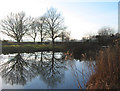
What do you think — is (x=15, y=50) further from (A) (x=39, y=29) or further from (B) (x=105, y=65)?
(B) (x=105, y=65)

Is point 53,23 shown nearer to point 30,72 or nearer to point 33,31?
point 33,31

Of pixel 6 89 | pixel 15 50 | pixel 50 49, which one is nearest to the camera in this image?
pixel 6 89

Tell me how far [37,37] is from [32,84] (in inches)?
644

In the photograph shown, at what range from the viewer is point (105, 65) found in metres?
2.04

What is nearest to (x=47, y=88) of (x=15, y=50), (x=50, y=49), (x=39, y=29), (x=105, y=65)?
(x=105, y=65)

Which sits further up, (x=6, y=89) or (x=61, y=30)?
(x=61, y=30)

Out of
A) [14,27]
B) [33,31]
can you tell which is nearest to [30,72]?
[14,27]

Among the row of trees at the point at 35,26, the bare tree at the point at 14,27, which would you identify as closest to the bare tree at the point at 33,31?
the row of trees at the point at 35,26

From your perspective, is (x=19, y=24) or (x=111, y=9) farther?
(x=19, y=24)

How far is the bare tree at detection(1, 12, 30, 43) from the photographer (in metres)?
14.4

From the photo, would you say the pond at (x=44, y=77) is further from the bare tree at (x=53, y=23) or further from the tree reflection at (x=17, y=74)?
the bare tree at (x=53, y=23)

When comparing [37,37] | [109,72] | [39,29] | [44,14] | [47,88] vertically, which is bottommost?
[47,88]

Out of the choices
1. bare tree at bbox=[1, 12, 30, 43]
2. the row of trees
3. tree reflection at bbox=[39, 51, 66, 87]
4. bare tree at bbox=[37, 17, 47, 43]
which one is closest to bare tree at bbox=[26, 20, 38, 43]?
the row of trees

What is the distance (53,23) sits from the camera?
55.0 feet
